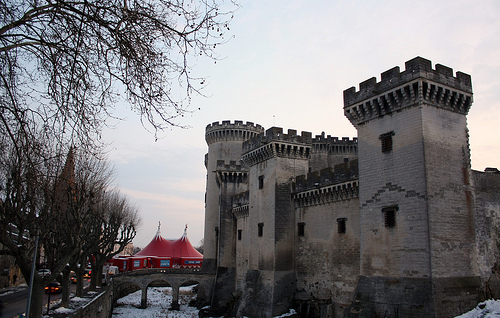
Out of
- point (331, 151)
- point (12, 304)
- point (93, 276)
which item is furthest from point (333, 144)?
point (12, 304)

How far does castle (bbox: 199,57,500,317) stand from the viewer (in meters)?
18.1

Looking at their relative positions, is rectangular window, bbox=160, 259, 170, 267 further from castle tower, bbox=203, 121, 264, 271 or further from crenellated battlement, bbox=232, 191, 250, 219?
crenellated battlement, bbox=232, 191, 250, 219

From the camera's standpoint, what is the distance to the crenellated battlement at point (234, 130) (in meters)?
44.7

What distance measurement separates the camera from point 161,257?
6003cm

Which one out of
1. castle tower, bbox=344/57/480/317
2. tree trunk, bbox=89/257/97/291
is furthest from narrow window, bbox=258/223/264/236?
tree trunk, bbox=89/257/97/291

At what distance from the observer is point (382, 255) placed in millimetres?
19656

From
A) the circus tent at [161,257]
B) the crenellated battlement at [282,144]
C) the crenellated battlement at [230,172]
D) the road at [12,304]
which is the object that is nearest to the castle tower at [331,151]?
the crenellated battlement at [230,172]

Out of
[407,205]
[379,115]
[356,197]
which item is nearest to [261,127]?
[356,197]

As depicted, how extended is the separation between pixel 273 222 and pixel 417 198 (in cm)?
1273

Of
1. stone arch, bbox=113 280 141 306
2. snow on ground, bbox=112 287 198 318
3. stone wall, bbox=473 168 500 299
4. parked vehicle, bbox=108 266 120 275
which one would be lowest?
snow on ground, bbox=112 287 198 318

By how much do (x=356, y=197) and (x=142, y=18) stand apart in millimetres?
19990

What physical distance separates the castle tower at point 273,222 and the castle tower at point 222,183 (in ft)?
28.1

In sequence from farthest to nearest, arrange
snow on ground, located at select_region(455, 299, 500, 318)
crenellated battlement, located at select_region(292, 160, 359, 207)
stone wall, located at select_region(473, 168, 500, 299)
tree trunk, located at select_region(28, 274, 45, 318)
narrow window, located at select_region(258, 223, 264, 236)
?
1. narrow window, located at select_region(258, 223, 264, 236)
2. crenellated battlement, located at select_region(292, 160, 359, 207)
3. stone wall, located at select_region(473, 168, 500, 299)
4. tree trunk, located at select_region(28, 274, 45, 318)
5. snow on ground, located at select_region(455, 299, 500, 318)

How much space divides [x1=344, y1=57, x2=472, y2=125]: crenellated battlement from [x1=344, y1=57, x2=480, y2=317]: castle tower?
46 millimetres
